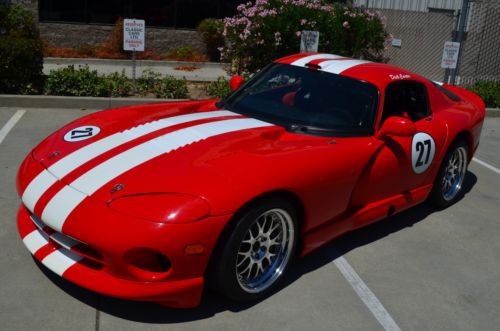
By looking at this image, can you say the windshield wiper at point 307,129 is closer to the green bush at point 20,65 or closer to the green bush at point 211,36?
the green bush at point 20,65

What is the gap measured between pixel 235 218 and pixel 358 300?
114 cm

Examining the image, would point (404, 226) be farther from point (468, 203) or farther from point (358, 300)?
point (358, 300)

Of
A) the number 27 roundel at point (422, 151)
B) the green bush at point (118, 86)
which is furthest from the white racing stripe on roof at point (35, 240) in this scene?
the green bush at point (118, 86)

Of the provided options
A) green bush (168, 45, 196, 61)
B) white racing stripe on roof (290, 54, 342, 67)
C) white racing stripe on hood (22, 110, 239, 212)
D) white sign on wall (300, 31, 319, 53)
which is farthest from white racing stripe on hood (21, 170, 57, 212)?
green bush (168, 45, 196, 61)

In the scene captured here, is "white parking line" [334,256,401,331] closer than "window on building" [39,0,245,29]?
Yes

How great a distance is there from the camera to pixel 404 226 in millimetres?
5133

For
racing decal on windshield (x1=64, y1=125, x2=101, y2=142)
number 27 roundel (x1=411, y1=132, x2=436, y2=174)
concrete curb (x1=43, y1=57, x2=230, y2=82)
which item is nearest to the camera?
racing decal on windshield (x1=64, y1=125, x2=101, y2=142)

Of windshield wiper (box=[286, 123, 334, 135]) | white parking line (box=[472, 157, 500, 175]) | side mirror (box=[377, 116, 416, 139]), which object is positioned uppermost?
side mirror (box=[377, 116, 416, 139])

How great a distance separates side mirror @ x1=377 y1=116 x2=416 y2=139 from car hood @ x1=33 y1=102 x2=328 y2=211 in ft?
1.73

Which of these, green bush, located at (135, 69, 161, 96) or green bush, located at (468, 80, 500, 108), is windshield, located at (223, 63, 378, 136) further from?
green bush, located at (468, 80, 500, 108)

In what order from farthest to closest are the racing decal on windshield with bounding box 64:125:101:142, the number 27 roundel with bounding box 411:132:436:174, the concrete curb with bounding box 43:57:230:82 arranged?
the concrete curb with bounding box 43:57:230:82, the number 27 roundel with bounding box 411:132:436:174, the racing decal on windshield with bounding box 64:125:101:142

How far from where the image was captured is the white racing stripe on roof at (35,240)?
352 centimetres

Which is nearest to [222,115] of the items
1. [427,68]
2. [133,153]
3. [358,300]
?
[133,153]

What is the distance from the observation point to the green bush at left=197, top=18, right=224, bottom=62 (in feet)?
47.5
